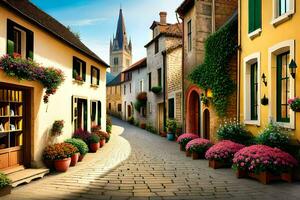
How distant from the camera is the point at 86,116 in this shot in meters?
14.5

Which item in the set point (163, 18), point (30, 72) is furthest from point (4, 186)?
point (163, 18)

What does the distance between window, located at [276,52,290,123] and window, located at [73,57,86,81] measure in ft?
29.0

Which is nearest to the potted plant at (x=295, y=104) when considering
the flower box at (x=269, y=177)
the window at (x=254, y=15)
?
the flower box at (x=269, y=177)

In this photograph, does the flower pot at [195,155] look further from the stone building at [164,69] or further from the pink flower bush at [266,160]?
the stone building at [164,69]

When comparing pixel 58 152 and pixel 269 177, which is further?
pixel 58 152

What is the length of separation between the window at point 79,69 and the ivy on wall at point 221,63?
20.6 ft

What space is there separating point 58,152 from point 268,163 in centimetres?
645

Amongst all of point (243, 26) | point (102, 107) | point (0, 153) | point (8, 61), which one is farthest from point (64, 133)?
point (243, 26)

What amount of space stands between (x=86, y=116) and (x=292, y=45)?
1058 centimetres

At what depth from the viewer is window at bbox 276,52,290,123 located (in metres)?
7.72

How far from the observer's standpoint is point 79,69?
13656mm

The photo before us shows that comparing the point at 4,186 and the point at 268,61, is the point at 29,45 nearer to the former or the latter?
the point at 4,186

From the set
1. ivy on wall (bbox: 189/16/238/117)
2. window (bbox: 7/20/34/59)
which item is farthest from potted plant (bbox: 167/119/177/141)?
window (bbox: 7/20/34/59)

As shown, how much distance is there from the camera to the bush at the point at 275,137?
7230mm
